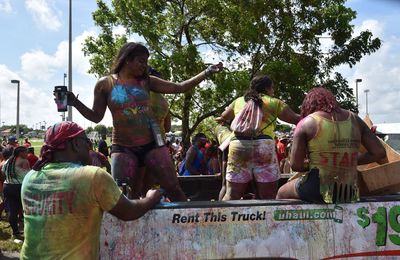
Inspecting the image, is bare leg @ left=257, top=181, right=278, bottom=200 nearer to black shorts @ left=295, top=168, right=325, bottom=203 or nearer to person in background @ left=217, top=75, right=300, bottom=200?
person in background @ left=217, top=75, right=300, bottom=200

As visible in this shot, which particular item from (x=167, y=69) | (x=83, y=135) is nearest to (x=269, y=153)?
(x=83, y=135)

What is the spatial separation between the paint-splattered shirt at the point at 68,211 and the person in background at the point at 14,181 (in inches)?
232

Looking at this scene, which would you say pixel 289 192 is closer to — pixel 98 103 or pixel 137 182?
pixel 137 182

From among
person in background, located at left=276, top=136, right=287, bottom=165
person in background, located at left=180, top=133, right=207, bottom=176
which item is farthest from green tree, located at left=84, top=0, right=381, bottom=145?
person in background, located at left=180, top=133, right=207, bottom=176

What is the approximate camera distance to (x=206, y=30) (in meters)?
15.0

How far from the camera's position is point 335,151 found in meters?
3.12

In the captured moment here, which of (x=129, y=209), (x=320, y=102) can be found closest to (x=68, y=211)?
(x=129, y=209)

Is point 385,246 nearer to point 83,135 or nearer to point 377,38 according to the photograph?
point 83,135

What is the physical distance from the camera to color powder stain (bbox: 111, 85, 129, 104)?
3.42 metres

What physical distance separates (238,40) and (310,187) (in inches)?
476

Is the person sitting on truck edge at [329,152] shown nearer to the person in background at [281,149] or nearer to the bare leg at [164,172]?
the bare leg at [164,172]

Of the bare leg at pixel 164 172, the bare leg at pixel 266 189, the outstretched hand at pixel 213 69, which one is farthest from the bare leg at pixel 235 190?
the outstretched hand at pixel 213 69

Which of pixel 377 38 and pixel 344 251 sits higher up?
pixel 377 38

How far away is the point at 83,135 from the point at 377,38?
14.3 meters
